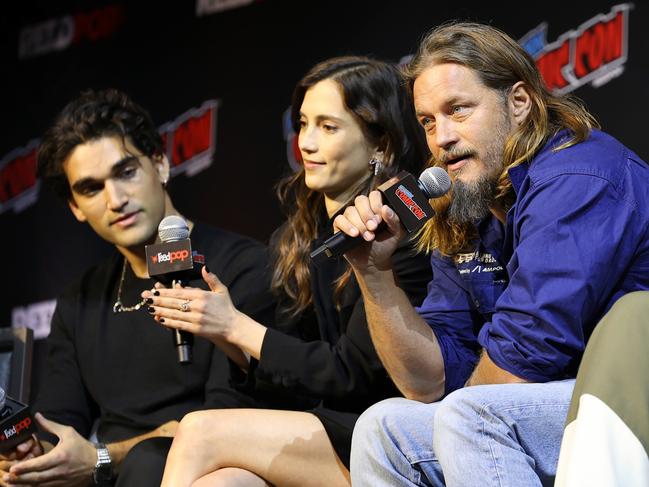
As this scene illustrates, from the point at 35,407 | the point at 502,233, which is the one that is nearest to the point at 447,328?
the point at 502,233

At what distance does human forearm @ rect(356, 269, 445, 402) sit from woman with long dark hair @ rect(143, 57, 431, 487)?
25 cm

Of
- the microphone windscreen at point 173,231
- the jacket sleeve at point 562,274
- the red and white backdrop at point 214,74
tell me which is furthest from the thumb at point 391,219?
the red and white backdrop at point 214,74

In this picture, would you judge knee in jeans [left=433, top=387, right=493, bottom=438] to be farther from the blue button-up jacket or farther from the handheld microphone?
the handheld microphone

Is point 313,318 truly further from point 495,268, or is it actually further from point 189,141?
point 189,141

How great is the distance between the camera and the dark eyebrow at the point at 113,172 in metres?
3.04

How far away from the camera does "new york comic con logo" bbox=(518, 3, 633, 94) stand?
287cm

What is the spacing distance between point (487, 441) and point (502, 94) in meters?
0.86

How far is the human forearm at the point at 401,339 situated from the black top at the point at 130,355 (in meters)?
0.69

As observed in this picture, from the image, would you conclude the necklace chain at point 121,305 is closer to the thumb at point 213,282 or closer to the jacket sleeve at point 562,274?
the thumb at point 213,282

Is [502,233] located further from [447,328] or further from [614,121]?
[614,121]

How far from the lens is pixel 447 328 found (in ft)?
7.41

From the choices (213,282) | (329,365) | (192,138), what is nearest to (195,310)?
(213,282)

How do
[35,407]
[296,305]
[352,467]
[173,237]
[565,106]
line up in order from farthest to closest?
[35,407]
[296,305]
[173,237]
[565,106]
[352,467]

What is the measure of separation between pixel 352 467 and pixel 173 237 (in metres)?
0.73
